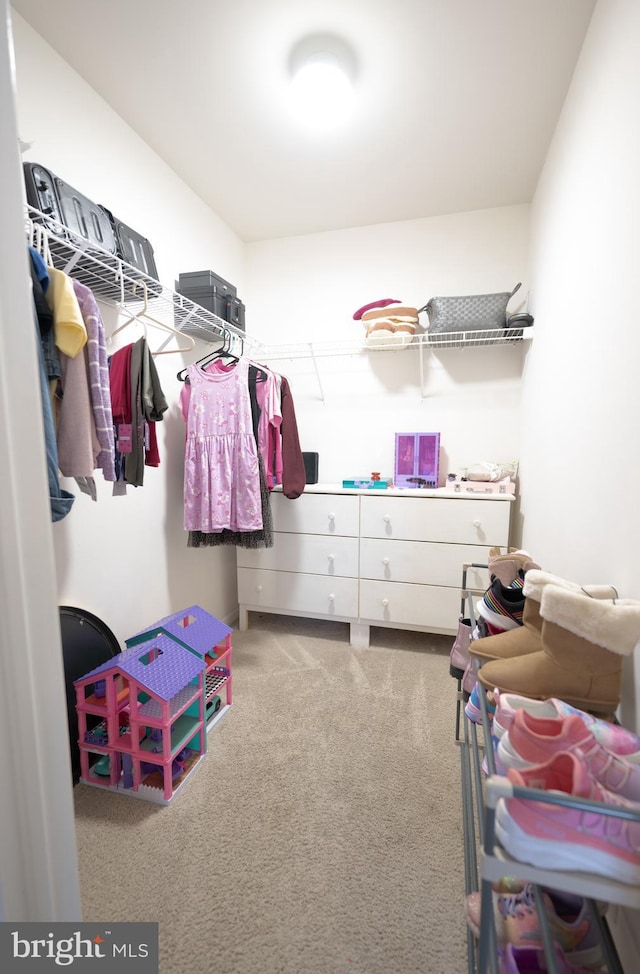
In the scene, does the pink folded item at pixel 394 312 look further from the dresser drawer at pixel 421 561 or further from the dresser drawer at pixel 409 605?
the dresser drawer at pixel 409 605

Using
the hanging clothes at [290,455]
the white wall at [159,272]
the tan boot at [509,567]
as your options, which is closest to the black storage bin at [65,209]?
the white wall at [159,272]

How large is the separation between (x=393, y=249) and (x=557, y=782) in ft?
9.33

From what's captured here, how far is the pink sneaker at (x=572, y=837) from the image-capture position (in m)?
0.53

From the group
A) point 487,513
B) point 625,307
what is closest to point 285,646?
point 487,513

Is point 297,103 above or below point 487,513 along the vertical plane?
above

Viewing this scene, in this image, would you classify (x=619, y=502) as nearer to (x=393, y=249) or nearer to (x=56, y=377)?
(x=56, y=377)

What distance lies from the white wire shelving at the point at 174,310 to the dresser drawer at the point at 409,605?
1.26 meters

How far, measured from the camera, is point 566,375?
1.49 m

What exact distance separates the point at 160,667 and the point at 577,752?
1.30m

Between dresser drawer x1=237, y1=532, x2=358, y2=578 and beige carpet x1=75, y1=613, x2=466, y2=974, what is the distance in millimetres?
709

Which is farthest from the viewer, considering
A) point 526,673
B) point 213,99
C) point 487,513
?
point 487,513

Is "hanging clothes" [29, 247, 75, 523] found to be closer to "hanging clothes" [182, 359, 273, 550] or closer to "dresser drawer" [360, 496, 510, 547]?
"hanging clothes" [182, 359, 273, 550]

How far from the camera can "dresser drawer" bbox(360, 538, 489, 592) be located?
2.23m

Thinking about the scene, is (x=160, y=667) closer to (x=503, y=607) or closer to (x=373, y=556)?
(x=503, y=607)
